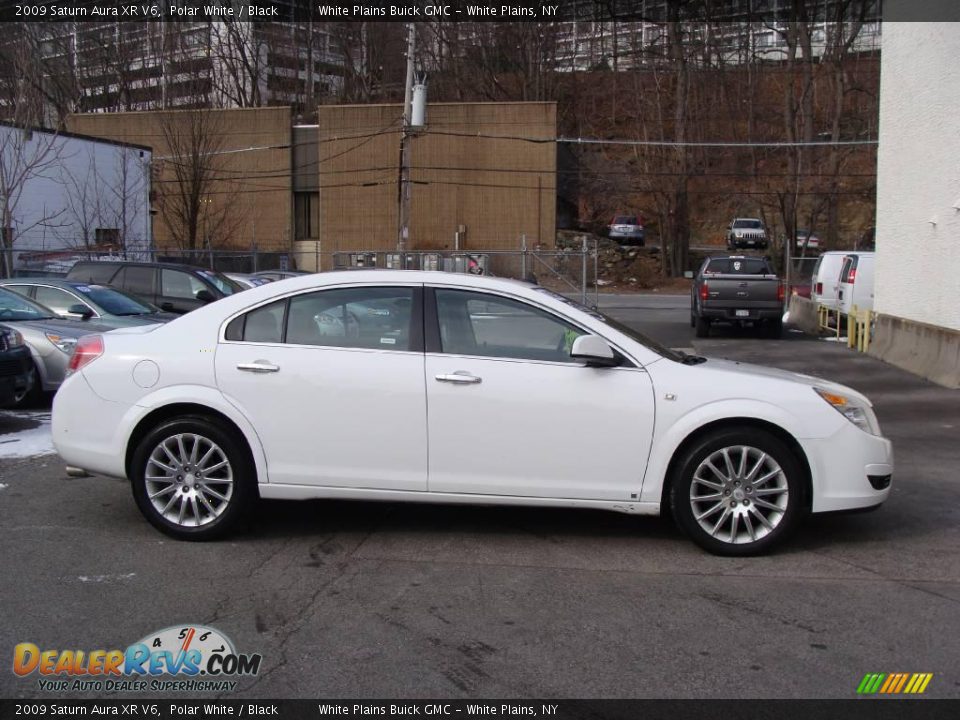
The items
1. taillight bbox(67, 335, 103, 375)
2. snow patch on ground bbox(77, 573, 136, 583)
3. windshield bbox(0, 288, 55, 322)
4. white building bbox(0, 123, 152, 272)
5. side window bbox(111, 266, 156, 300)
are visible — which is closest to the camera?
snow patch on ground bbox(77, 573, 136, 583)

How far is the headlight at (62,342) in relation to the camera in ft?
36.2

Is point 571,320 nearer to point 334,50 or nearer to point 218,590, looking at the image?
point 218,590

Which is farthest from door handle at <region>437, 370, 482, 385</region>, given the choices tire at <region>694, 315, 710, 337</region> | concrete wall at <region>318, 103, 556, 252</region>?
concrete wall at <region>318, 103, 556, 252</region>

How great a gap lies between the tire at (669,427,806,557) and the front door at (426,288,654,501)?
299mm

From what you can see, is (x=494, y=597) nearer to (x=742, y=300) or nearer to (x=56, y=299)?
(x=56, y=299)

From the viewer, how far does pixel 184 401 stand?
226 inches

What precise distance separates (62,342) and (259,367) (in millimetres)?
6437

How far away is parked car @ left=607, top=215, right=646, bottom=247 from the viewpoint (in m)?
52.3

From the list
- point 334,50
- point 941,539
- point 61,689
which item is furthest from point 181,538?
point 334,50

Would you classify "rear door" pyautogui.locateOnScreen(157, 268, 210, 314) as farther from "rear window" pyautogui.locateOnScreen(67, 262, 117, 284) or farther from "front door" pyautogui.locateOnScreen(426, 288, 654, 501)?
"front door" pyautogui.locateOnScreen(426, 288, 654, 501)

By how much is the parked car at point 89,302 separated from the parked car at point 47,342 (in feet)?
2.83

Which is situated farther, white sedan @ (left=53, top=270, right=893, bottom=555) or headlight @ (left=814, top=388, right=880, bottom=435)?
headlight @ (left=814, top=388, right=880, bottom=435)
